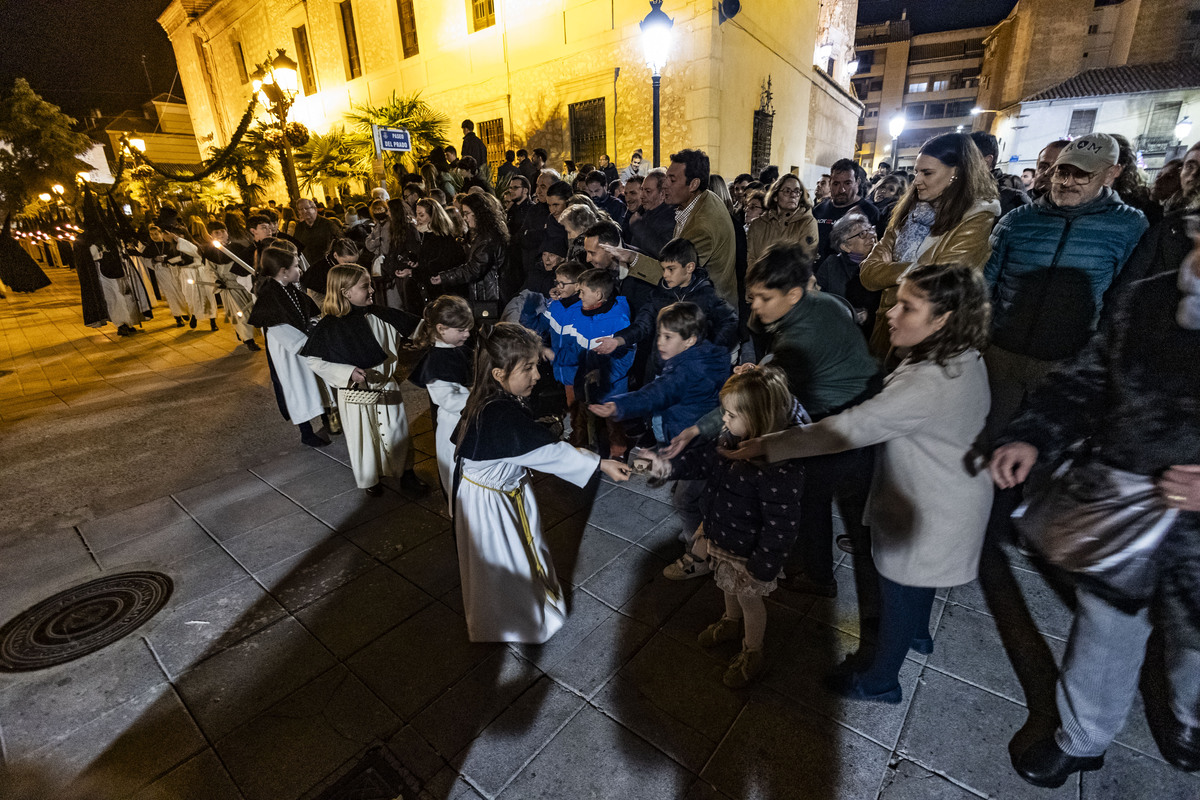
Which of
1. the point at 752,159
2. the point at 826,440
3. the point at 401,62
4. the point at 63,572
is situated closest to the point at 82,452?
the point at 63,572

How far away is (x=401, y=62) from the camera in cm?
1961

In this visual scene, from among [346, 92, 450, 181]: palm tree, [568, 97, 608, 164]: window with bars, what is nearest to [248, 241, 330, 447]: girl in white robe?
[568, 97, 608, 164]: window with bars

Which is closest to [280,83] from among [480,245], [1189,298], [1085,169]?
[480,245]

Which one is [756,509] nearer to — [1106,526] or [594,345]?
[1106,526]

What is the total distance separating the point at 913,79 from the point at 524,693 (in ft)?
231

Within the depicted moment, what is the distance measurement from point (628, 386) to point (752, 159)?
1398cm

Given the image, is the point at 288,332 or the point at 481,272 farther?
the point at 481,272

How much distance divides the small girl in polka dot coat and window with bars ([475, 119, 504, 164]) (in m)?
17.5

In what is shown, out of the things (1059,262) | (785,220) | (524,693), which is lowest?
(524,693)

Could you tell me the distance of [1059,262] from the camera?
10.2 feet

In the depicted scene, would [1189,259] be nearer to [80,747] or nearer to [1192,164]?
[1192,164]

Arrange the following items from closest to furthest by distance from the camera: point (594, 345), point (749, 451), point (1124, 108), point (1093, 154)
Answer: point (749, 451)
point (1093, 154)
point (594, 345)
point (1124, 108)

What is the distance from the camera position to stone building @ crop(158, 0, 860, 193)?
43.9 feet

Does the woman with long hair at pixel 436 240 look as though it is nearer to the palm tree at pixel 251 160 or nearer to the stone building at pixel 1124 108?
the palm tree at pixel 251 160
